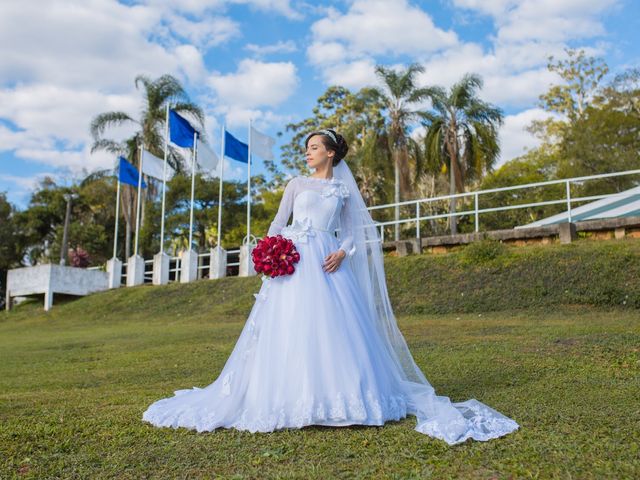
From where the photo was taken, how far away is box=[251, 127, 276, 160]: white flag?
2114 centimetres

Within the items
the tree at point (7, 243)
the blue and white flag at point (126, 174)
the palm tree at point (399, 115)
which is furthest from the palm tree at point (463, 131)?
the tree at point (7, 243)

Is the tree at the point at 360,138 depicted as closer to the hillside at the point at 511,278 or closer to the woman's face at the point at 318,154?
the hillside at the point at 511,278

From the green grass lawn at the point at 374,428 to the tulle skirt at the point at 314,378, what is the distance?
0.12m

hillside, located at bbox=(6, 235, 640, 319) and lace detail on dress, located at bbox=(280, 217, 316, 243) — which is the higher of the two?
lace detail on dress, located at bbox=(280, 217, 316, 243)

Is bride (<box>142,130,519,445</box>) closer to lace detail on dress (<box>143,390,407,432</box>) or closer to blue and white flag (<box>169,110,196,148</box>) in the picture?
lace detail on dress (<box>143,390,407,432</box>)

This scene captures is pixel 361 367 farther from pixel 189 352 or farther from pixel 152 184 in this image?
pixel 152 184

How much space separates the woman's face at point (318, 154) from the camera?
4.74m

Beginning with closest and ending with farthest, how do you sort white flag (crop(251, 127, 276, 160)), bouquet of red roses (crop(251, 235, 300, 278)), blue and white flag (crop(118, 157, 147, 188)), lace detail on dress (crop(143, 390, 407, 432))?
lace detail on dress (crop(143, 390, 407, 432)) < bouquet of red roses (crop(251, 235, 300, 278)) < white flag (crop(251, 127, 276, 160)) < blue and white flag (crop(118, 157, 147, 188))

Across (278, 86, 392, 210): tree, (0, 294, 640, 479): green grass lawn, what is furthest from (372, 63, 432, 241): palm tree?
(0, 294, 640, 479): green grass lawn

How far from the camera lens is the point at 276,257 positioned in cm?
441

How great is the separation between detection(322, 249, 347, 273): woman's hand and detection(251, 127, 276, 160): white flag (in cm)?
1714

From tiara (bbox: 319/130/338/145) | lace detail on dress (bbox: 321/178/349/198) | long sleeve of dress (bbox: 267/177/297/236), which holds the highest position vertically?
tiara (bbox: 319/130/338/145)

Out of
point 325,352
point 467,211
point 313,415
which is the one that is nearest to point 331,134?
point 325,352

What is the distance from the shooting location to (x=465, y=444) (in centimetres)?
359
